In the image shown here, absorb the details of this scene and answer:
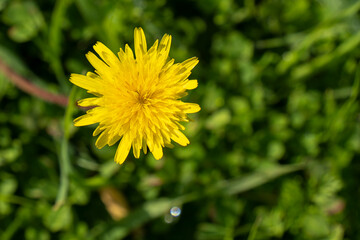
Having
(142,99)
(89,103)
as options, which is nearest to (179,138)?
(142,99)

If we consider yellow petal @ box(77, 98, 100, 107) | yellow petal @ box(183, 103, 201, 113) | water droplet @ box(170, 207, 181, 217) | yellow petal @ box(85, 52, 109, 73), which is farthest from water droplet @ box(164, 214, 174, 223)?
yellow petal @ box(85, 52, 109, 73)

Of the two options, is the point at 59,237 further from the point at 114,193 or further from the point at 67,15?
the point at 67,15

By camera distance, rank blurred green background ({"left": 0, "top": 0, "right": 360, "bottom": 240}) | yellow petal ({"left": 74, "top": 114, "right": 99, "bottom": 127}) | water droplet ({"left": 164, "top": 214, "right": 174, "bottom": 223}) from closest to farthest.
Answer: yellow petal ({"left": 74, "top": 114, "right": 99, "bottom": 127}), blurred green background ({"left": 0, "top": 0, "right": 360, "bottom": 240}), water droplet ({"left": 164, "top": 214, "right": 174, "bottom": 223})

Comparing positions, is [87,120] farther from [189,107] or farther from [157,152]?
[189,107]

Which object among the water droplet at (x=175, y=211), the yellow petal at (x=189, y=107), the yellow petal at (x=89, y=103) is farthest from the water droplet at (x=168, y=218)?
the yellow petal at (x=89, y=103)

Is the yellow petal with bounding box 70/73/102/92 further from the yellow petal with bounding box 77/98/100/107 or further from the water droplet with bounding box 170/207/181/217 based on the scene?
the water droplet with bounding box 170/207/181/217

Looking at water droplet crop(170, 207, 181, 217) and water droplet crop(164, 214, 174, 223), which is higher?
water droplet crop(170, 207, 181, 217)

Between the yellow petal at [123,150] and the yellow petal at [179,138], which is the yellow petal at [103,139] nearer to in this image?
the yellow petal at [123,150]
